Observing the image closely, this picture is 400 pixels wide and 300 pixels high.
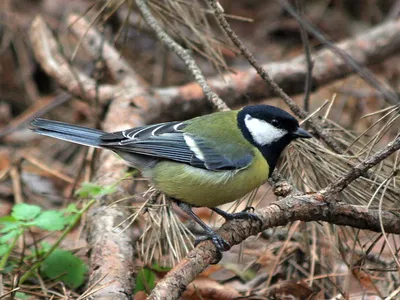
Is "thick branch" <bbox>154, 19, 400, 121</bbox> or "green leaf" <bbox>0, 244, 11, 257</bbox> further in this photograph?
"thick branch" <bbox>154, 19, 400, 121</bbox>

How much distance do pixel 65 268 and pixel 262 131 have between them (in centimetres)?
109

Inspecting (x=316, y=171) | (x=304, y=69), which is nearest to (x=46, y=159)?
(x=304, y=69)

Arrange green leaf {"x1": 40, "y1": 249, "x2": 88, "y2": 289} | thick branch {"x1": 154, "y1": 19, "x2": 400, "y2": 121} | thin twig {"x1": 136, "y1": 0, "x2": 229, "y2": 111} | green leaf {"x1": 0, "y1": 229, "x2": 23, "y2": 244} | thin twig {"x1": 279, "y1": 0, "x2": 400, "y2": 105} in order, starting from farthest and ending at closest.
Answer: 1. thick branch {"x1": 154, "y1": 19, "x2": 400, "y2": 121}
2. thin twig {"x1": 279, "y1": 0, "x2": 400, "y2": 105}
3. thin twig {"x1": 136, "y1": 0, "x2": 229, "y2": 111}
4. green leaf {"x1": 40, "y1": 249, "x2": 88, "y2": 289}
5. green leaf {"x1": 0, "y1": 229, "x2": 23, "y2": 244}

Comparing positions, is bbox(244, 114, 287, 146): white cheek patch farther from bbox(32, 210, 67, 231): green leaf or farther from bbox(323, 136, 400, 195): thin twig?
bbox(32, 210, 67, 231): green leaf

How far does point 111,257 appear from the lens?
2.42 metres

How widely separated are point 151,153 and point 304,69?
1989 mm

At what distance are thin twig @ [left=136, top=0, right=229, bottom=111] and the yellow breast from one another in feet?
1.50

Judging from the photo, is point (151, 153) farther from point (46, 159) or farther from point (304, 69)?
point (46, 159)

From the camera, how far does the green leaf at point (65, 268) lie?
2648 millimetres

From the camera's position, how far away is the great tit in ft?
8.02

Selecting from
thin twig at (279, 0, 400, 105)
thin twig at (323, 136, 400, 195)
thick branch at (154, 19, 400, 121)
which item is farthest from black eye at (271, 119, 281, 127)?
thick branch at (154, 19, 400, 121)

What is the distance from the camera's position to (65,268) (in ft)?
8.81

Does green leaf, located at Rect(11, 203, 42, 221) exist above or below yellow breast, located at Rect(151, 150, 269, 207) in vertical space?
above

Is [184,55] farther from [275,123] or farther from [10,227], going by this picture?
[10,227]
